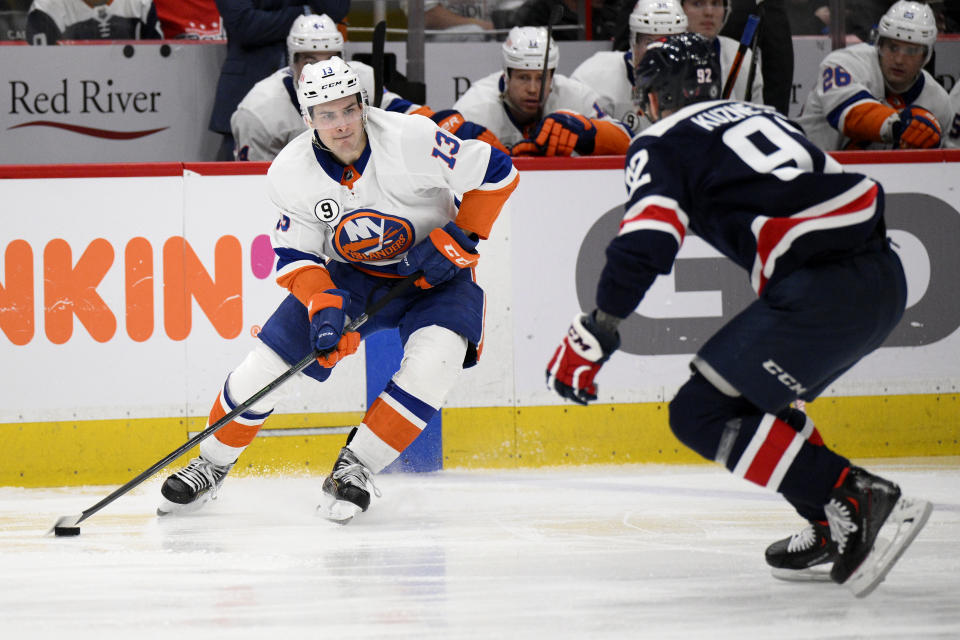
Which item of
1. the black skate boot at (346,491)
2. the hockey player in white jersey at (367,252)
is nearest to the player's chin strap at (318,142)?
the hockey player in white jersey at (367,252)

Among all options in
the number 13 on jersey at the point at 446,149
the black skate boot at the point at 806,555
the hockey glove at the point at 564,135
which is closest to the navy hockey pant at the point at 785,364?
the black skate boot at the point at 806,555

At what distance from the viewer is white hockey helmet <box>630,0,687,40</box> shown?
15.4ft

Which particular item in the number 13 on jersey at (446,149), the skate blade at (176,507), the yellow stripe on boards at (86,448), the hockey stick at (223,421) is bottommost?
the yellow stripe on boards at (86,448)

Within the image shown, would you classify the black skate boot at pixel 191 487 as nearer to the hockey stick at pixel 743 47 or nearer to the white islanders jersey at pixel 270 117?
the white islanders jersey at pixel 270 117

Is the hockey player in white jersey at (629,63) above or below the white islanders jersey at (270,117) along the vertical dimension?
above

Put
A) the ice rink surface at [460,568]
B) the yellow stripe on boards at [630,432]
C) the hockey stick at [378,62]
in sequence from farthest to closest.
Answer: the hockey stick at [378,62] → the yellow stripe on boards at [630,432] → the ice rink surface at [460,568]

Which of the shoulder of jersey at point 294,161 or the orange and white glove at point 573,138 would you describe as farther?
the orange and white glove at point 573,138

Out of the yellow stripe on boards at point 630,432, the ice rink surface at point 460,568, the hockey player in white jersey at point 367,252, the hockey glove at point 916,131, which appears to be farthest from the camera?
the hockey glove at point 916,131

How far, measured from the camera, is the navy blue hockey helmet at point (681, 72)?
2.46 meters

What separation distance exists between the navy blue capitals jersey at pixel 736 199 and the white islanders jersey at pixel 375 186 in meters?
1.03

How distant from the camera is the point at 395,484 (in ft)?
12.9

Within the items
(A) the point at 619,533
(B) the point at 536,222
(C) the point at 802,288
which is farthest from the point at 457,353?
(C) the point at 802,288

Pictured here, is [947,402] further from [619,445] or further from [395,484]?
[395,484]

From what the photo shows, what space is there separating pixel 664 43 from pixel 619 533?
1265mm
